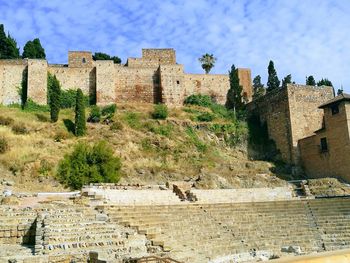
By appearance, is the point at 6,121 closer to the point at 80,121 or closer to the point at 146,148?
the point at 80,121

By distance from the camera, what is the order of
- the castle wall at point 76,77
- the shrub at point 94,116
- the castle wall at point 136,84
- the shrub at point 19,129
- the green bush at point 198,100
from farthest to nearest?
the green bush at point 198,100 → the castle wall at point 136,84 → the castle wall at point 76,77 → the shrub at point 94,116 → the shrub at point 19,129

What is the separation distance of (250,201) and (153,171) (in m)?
6.89

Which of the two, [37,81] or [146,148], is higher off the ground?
[37,81]

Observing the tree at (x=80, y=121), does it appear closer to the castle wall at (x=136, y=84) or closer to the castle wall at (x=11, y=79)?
the castle wall at (x=136, y=84)

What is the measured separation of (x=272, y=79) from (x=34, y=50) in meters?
22.8

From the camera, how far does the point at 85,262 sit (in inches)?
321

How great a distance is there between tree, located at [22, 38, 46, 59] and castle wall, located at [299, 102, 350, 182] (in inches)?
1038

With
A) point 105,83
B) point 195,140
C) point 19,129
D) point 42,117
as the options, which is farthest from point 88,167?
point 105,83

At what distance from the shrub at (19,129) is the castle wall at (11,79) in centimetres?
547

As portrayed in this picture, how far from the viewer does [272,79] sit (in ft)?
119

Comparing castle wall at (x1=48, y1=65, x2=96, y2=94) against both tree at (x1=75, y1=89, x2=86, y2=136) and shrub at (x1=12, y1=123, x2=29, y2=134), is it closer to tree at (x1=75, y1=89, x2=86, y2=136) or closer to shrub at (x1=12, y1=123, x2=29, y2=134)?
tree at (x1=75, y1=89, x2=86, y2=136)

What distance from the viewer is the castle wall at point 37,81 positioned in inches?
1176

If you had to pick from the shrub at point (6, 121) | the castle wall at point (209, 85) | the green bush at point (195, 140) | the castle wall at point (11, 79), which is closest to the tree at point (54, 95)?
the castle wall at point (11, 79)

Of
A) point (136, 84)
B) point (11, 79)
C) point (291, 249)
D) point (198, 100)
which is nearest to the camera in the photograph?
point (291, 249)
